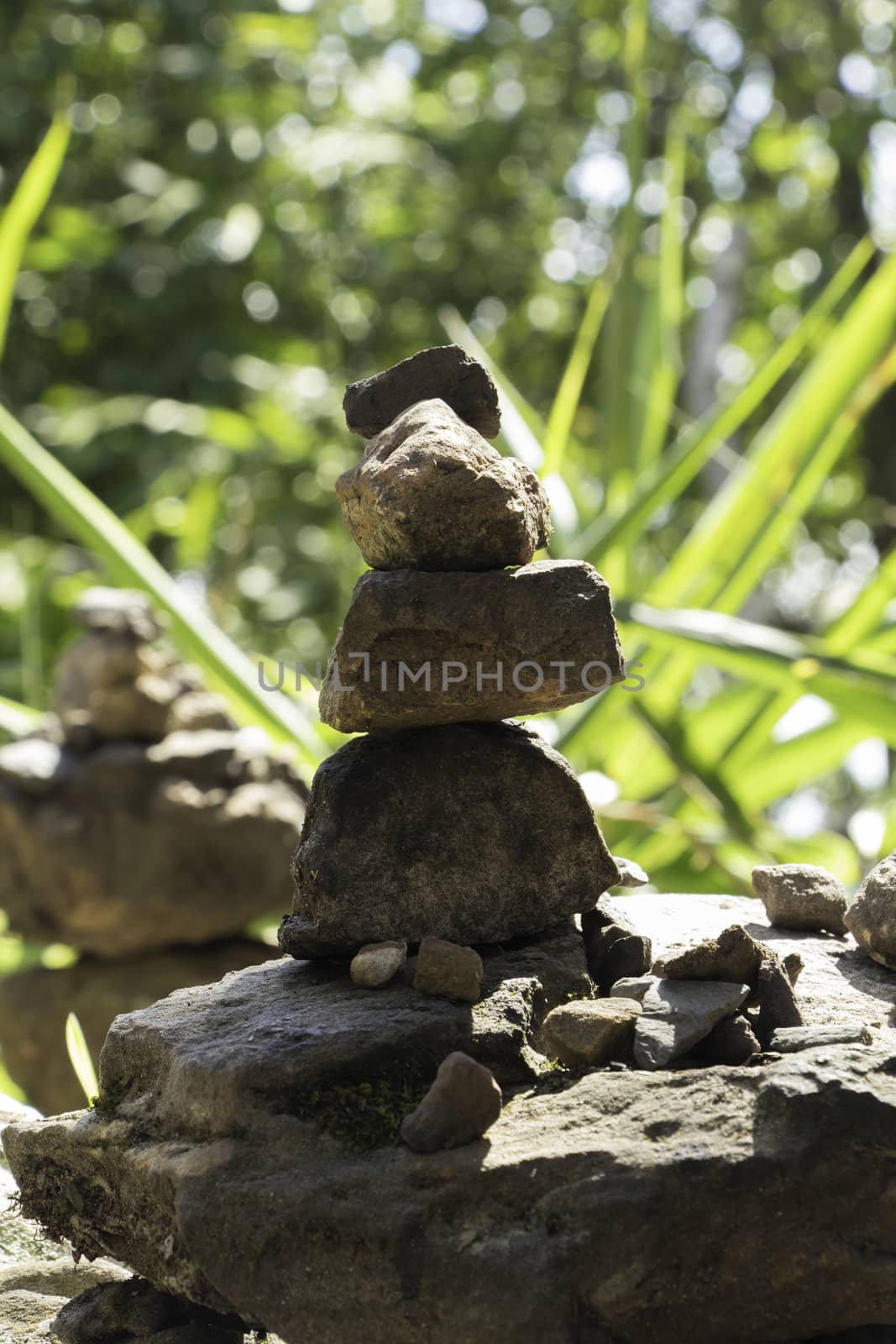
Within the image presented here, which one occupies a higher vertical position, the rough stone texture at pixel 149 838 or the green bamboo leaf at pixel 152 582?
the green bamboo leaf at pixel 152 582

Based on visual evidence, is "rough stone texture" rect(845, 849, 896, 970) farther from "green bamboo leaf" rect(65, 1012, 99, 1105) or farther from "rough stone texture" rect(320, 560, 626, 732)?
"green bamboo leaf" rect(65, 1012, 99, 1105)

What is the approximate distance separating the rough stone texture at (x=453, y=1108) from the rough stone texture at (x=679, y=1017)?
0.21 metres

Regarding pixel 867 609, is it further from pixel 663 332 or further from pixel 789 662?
pixel 663 332

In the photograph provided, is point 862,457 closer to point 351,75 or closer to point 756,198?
point 756,198

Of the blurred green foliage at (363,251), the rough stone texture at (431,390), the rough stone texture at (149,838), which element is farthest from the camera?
the blurred green foliage at (363,251)

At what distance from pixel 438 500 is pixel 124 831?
2.15m

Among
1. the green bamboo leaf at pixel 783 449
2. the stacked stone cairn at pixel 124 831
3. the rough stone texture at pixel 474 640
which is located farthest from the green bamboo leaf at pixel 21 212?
the rough stone texture at pixel 474 640

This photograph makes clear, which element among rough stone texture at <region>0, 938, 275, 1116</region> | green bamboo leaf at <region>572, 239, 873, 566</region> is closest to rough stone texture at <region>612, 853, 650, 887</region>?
green bamboo leaf at <region>572, 239, 873, 566</region>

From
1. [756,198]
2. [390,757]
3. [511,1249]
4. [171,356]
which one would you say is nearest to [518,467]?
[390,757]

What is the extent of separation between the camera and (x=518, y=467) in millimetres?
1795

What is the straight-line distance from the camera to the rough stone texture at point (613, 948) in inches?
69.3

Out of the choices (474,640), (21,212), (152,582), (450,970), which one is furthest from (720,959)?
(21,212)

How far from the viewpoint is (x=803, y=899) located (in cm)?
207

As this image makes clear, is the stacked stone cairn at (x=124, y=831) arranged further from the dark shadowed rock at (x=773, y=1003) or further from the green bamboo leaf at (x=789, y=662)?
the dark shadowed rock at (x=773, y=1003)
